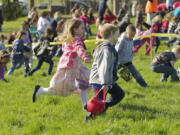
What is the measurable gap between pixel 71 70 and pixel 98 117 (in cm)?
112

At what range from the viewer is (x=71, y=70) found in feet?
19.6

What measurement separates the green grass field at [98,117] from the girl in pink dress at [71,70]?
0.42 m

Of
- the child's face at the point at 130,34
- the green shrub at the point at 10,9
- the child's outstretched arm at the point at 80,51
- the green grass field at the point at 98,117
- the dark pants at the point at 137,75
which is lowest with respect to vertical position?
the green grass field at the point at 98,117

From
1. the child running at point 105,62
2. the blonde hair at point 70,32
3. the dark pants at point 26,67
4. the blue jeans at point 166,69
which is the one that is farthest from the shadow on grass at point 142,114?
the dark pants at point 26,67

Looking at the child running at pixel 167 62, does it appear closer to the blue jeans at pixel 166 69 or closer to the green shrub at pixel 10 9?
the blue jeans at pixel 166 69

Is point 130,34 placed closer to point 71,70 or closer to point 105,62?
point 71,70

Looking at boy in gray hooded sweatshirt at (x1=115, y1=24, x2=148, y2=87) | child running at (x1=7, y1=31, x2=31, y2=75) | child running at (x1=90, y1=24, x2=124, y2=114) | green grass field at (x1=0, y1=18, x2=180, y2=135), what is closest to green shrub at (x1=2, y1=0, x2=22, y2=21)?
child running at (x1=7, y1=31, x2=31, y2=75)

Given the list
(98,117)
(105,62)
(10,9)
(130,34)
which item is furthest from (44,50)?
(10,9)

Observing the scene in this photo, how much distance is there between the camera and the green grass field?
4941 millimetres

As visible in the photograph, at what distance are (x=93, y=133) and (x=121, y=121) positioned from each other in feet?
2.13

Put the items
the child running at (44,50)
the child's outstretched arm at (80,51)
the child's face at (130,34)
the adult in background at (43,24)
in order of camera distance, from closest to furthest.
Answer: the child's outstretched arm at (80,51) < the child's face at (130,34) < the child running at (44,50) < the adult in background at (43,24)

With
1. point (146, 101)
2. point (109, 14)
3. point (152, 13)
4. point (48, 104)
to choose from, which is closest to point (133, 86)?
point (146, 101)

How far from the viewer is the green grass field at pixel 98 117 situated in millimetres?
4941

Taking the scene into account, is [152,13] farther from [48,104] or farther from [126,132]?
[126,132]
